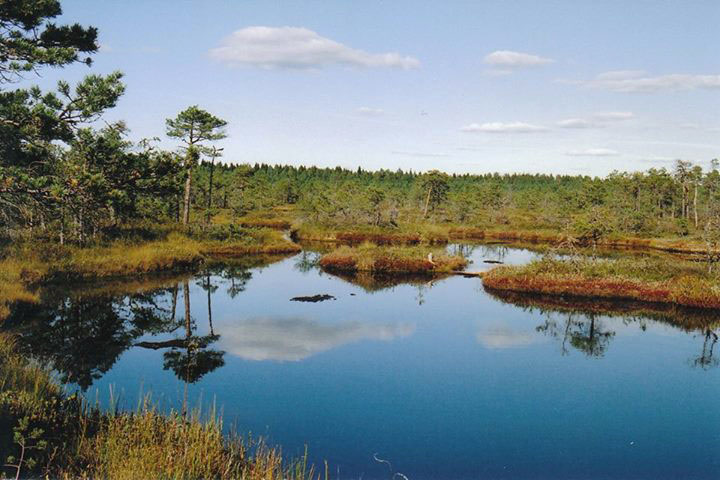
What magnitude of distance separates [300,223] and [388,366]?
5394 cm

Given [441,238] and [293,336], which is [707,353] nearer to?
[293,336]

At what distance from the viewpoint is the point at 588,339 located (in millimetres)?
21828

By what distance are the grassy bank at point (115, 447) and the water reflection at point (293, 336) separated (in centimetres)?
775

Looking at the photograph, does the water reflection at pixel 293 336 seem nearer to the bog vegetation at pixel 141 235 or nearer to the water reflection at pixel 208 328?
the water reflection at pixel 208 328

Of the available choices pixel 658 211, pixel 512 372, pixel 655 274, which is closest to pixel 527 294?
pixel 655 274

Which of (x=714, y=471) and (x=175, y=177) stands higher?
(x=175, y=177)

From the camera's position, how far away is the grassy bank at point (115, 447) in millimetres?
8164

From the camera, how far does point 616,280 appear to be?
30.5 meters

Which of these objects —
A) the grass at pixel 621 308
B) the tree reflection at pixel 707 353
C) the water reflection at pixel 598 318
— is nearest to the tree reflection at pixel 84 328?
the water reflection at pixel 598 318

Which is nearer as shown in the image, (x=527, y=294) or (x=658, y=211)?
(x=527, y=294)

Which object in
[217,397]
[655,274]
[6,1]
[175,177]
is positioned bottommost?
[217,397]

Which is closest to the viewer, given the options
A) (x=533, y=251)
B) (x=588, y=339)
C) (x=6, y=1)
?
(x=6, y=1)

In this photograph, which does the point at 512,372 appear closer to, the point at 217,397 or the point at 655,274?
the point at 217,397

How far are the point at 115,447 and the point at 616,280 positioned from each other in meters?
29.0
